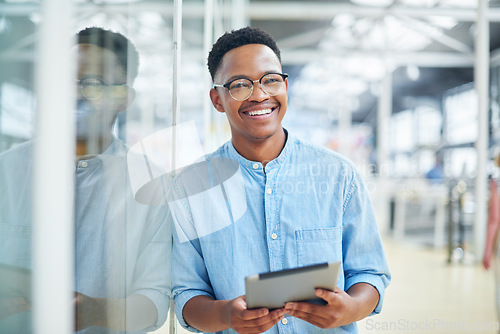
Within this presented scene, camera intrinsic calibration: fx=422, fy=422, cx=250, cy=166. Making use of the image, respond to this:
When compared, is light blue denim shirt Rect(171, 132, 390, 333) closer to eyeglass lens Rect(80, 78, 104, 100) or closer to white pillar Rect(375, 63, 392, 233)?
eyeglass lens Rect(80, 78, 104, 100)

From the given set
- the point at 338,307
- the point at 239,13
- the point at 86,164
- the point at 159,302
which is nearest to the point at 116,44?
the point at 86,164

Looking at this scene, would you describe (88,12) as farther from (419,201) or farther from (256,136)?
(419,201)

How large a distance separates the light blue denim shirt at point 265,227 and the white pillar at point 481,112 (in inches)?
52.0

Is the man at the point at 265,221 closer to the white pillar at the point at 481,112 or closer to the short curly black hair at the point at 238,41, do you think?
the short curly black hair at the point at 238,41

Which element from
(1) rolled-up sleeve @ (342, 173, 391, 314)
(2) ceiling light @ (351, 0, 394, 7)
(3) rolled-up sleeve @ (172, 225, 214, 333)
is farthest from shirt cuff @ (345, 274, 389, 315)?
(2) ceiling light @ (351, 0, 394, 7)

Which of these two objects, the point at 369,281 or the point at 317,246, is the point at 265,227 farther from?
the point at 369,281

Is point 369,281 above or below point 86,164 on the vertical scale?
below

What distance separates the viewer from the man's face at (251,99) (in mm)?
1101

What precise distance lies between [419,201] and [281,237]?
2635mm

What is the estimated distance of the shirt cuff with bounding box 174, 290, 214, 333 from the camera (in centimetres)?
113

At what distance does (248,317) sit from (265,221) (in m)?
0.27

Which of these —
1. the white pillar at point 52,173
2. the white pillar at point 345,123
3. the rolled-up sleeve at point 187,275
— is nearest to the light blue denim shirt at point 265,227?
the rolled-up sleeve at point 187,275

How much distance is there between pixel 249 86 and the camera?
110 cm

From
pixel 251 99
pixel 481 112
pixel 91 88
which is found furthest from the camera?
pixel 481 112
